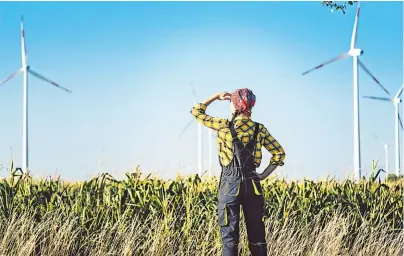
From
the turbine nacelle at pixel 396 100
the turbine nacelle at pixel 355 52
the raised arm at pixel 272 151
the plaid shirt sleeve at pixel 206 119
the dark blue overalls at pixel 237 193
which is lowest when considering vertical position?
the dark blue overalls at pixel 237 193

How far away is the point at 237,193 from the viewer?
5691 millimetres

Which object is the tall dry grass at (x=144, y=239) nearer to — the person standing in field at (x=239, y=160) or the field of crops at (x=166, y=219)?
the field of crops at (x=166, y=219)

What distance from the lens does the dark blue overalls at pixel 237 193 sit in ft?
18.7

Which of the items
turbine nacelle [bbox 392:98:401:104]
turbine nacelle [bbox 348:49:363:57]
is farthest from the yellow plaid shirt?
turbine nacelle [bbox 392:98:401:104]

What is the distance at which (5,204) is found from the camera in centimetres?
828

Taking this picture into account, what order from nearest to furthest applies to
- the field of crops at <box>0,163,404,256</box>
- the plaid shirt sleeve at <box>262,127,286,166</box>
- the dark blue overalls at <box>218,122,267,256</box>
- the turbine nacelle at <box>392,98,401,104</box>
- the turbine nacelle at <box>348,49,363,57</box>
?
the dark blue overalls at <box>218,122,267,256</box> < the plaid shirt sleeve at <box>262,127,286,166</box> < the field of crops at <box>0,163,404,256</box> < the turbine nacelle at <box>348,49,363,57</box> < the turbine nacelle at <box>392,98,401,104</box>

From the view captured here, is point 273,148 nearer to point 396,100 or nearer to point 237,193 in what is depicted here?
point 237,193

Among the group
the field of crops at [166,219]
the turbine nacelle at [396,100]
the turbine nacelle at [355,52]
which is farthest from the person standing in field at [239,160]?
the turbine nacelle at [396,100]

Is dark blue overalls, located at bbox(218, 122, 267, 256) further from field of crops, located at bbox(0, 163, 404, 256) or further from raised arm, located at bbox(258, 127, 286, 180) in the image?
field of crops, located at bbox(0, 163, 404, 256)

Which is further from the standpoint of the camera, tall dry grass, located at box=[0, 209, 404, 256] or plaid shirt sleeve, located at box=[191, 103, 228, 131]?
tall dry grass, located at box=[0, 209, 404, 256]

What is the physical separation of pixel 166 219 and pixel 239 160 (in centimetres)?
227

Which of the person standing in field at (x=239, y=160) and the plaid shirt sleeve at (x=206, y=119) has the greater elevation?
the plaid shirt sleeve at (x=206, y=119)

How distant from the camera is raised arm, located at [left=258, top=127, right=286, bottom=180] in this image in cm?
586

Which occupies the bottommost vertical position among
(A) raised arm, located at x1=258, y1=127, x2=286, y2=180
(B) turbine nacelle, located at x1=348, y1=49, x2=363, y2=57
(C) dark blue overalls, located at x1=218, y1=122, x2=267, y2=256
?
(C) dark blue overalls, located at x1=218, y1=122, x2=267, y2=256
